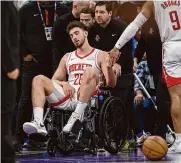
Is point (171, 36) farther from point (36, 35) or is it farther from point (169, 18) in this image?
point (36, 35)

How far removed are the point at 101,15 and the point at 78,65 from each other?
3.52 ft

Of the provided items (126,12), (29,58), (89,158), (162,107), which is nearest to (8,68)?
(89,158)

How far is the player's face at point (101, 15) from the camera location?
924 cm

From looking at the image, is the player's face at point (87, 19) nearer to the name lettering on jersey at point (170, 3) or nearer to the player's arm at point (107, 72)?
the player's arm at point (107, 72)

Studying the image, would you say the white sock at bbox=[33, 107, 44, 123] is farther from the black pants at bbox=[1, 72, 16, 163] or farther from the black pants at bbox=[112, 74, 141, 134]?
the black pants at bbox=[1, 72, 16, 163]

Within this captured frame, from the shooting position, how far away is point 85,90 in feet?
26.5

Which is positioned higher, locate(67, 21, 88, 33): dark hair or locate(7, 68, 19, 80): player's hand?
locate(67, 21, 88, 33): dark hair

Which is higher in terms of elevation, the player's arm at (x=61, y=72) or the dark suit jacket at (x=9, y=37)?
the dark suit jacket at (x=9, y=37)

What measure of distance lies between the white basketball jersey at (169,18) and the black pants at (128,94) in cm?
135

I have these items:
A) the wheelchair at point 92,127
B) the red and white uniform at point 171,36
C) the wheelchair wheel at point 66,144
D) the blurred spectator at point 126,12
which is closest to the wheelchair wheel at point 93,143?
the wheelchair at point 92,127

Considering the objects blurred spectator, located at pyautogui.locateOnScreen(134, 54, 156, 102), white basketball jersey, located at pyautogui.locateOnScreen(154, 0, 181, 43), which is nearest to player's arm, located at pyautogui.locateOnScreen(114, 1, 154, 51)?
white basketball jersey, located at pyautogui.locateOnScreen(154, 0, 181, 43)

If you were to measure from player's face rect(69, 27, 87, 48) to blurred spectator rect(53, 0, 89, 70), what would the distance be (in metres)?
0.78

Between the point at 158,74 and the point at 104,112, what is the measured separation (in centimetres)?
189

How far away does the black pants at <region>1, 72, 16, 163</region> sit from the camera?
17.0 feet
